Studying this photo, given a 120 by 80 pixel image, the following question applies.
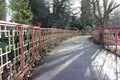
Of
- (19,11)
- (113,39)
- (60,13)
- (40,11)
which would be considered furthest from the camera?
(60,13)

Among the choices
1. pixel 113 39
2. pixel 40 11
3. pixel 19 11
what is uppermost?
pixel 40 11

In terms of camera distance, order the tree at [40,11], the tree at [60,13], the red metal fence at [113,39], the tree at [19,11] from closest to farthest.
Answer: the red metal fence at [113,39]
the tree at [19,11]
the tree at [40,11]
the tree at [60,13]

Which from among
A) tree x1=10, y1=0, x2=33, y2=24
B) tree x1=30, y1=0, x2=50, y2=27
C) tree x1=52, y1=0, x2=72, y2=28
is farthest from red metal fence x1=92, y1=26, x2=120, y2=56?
tree x1=52, y1=0, x2=72, y2=28

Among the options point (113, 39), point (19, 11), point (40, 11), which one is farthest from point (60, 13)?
point (113, 39)

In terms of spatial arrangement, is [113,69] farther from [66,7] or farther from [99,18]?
[66,7]

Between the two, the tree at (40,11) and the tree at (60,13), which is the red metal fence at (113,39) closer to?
the tree at (40,11)

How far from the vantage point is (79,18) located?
51750mm

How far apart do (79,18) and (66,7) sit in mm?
9579

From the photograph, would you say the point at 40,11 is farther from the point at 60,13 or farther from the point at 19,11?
the point at 19,11

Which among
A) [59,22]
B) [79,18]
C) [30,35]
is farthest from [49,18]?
[30,35]

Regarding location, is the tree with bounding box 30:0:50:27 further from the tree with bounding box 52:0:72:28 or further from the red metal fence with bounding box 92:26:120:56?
the red metal fence with bounding box 92:26:120:56

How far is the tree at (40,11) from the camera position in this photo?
38.9 meters

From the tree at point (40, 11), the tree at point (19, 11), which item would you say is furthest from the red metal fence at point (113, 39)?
the tree at point (40, 11)

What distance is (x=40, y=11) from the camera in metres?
39.1
